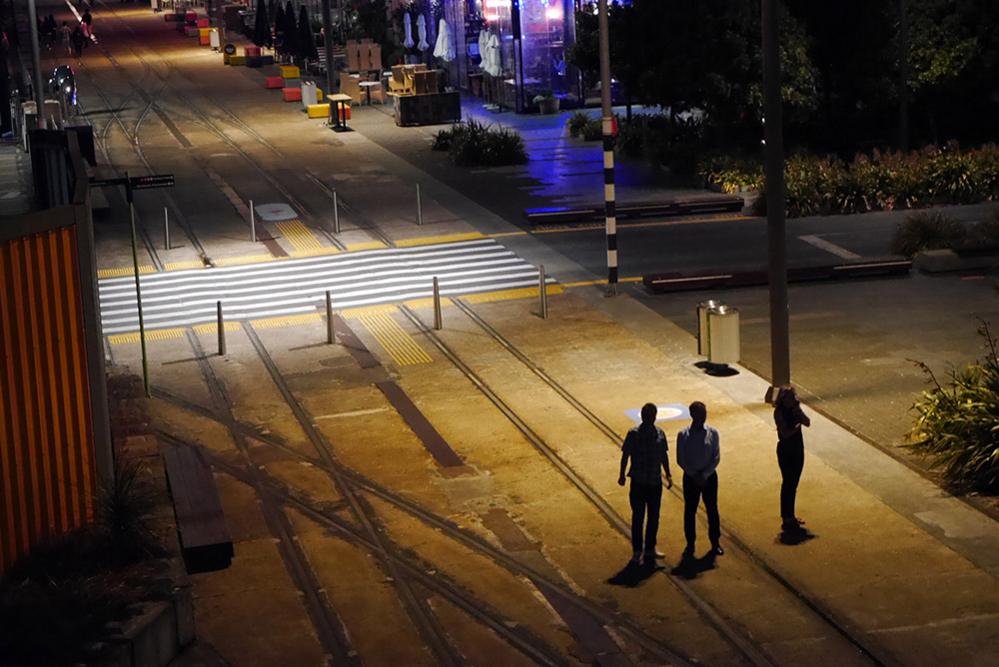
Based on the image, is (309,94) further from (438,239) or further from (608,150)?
(608,150)

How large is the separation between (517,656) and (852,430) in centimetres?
782

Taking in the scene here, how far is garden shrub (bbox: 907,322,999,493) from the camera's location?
58.8ft

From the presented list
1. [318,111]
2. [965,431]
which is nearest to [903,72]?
[318,111]

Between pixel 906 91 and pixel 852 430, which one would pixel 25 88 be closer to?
pixel 906 91

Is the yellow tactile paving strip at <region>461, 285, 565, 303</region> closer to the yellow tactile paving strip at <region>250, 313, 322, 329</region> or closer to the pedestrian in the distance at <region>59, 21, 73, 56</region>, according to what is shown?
the yellow tactile paving strip at <region>250, 313, 322, 329</region>

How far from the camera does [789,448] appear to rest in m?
16.8

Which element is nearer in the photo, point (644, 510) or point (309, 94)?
point (644, 510)

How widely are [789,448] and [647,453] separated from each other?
1.79 meters

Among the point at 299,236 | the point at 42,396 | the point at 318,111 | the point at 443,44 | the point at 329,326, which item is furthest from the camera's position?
the point at 443,44

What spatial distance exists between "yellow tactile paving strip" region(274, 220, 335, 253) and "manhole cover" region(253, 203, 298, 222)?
19.4 inches

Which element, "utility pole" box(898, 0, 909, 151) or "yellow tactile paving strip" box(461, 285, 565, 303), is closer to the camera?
"yellow tactile paving strip" box(461, 285, 565, 303)

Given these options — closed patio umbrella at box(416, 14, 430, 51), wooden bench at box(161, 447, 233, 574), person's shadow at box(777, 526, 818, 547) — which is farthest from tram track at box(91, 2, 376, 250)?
person's shadow at box(777, 526, 818, 547)

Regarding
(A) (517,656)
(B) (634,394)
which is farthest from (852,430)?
(A) (517,656)

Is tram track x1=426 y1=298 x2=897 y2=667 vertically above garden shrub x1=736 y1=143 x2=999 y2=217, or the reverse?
garden shrub x1=736 y1=143 x2=999 y2=217
